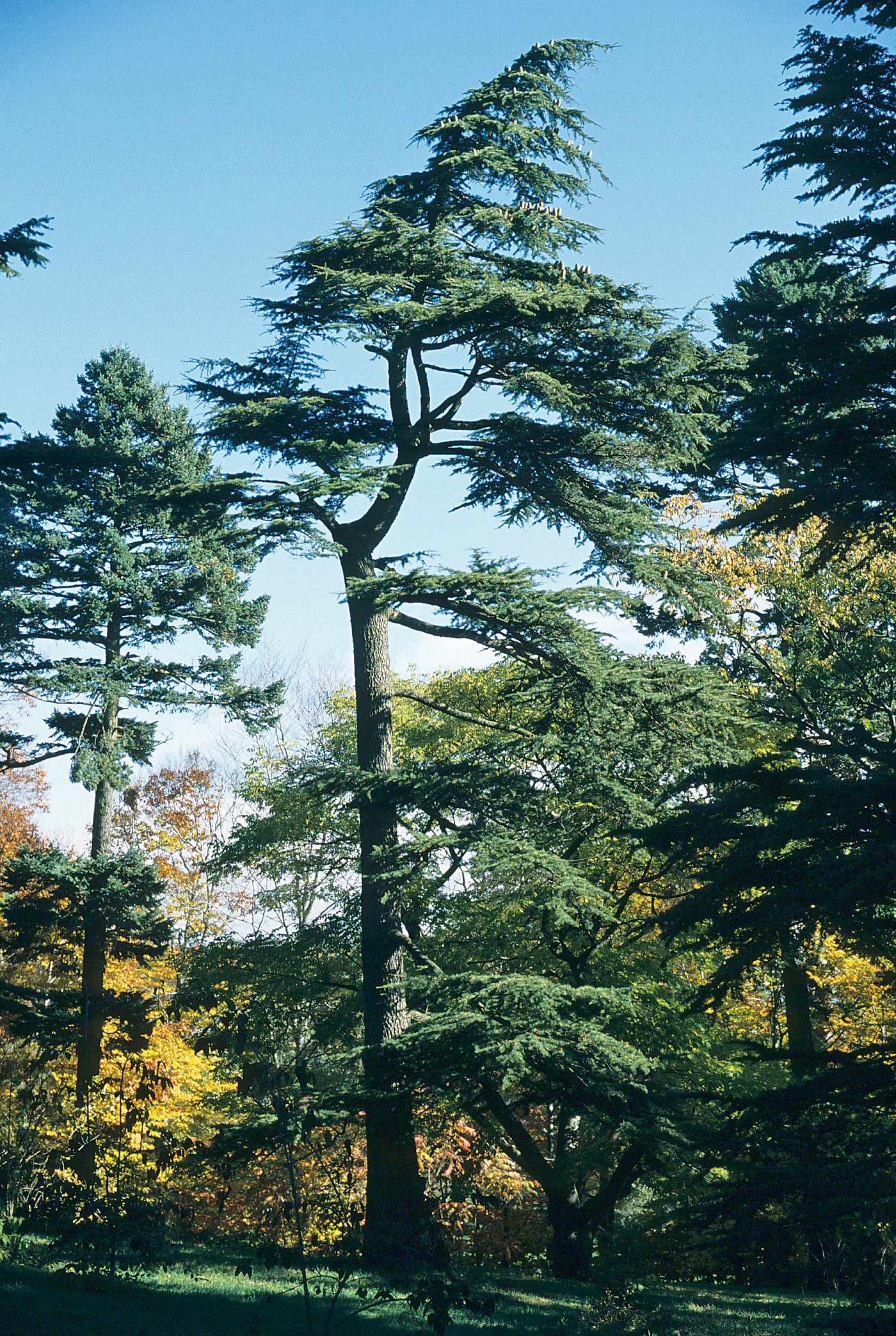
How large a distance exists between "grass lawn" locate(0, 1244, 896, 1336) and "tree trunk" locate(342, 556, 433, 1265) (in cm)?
129

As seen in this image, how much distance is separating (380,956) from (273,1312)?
4.96 m

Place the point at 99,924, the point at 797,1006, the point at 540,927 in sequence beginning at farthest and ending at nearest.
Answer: the point at 99,924 → the point at 797,1006 → the point at 540,927

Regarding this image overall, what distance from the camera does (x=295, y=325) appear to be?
49.8 ft

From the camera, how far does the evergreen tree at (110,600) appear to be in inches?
832

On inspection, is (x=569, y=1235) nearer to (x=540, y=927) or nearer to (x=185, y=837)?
(x=540, y=927)

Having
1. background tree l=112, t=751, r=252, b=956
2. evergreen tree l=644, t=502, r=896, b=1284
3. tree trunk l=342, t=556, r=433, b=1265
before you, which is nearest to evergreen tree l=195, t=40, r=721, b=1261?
tree trunk l=342, t=556, r=433, b=1265

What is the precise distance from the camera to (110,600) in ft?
74.6

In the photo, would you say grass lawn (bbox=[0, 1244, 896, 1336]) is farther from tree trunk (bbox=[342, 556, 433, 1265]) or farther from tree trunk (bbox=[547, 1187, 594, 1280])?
tree trunk (bbox=[547, 1187, 594, 1280])

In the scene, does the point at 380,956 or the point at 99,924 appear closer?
the point at 380,956

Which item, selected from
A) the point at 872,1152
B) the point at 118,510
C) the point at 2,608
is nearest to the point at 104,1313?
the point at 872,1152

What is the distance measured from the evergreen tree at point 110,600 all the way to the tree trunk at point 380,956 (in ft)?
23.5

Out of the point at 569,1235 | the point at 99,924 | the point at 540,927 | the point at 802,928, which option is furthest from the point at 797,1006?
the point at 99,924

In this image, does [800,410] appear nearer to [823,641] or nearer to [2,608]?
[823,641]

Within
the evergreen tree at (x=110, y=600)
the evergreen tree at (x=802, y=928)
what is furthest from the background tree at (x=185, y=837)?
the evergreen tree at (x=802, y=928)
